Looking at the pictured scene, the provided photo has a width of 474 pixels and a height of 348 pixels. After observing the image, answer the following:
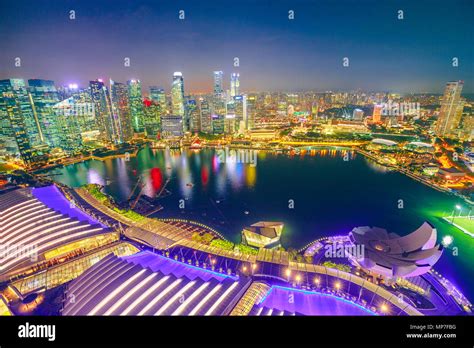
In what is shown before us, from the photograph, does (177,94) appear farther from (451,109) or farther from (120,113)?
(451,109)

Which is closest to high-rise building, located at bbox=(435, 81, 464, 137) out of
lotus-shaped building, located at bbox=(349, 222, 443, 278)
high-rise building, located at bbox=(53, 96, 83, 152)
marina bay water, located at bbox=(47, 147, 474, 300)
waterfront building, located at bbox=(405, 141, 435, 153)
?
waterfront building, located at bbox=(405, 141, 435, 153)

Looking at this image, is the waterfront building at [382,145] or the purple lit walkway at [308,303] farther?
the waterfront building at [382,145]

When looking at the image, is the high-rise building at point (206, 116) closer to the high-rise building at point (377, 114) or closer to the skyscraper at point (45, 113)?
the skyscraper at point (45, 113)

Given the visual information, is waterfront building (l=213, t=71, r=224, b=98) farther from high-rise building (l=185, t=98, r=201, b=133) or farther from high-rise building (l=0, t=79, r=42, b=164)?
high-rise building (l=0, t=79, r=42, b=164)

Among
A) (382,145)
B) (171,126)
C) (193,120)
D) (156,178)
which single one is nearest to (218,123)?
(193,120)

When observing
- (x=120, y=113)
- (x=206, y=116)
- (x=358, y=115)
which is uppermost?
(x=120, y=113)

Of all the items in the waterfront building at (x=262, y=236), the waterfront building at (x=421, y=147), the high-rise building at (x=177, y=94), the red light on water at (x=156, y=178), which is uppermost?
the high-rise building at (x=177, y=94)

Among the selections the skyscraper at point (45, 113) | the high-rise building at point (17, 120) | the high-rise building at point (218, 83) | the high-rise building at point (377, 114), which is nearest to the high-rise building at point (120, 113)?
the skyscraper at point (45, 113)
